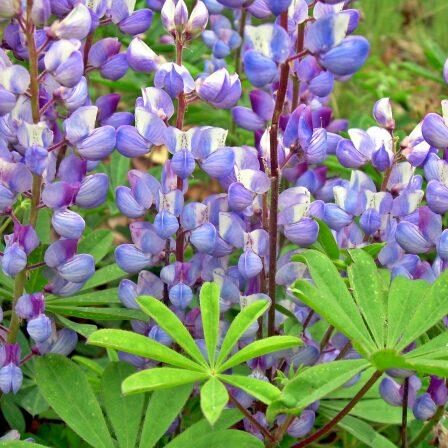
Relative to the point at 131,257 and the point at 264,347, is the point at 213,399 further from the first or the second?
the point at 131,257

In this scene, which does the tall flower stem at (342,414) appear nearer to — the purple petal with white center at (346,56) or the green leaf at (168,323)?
the green leaf at (168,323)

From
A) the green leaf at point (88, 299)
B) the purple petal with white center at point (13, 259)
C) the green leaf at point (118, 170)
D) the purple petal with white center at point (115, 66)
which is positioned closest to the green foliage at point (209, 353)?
the purple petal with white center at point (13, 259)

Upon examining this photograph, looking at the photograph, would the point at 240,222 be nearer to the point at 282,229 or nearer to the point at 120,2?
the point at 282,229

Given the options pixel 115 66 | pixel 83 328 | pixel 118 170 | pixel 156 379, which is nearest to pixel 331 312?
pixel 156 379

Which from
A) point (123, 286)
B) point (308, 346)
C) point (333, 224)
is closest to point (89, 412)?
point (123, 286)

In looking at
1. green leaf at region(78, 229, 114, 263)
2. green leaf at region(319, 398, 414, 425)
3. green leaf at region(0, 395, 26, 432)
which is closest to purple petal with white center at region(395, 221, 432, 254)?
green leaf at region(319, 398, 414, 425)

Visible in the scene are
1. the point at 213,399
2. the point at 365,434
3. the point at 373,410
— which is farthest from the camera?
the point at 373,410

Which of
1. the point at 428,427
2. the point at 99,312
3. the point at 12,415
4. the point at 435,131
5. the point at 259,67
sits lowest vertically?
the point at 12,415
